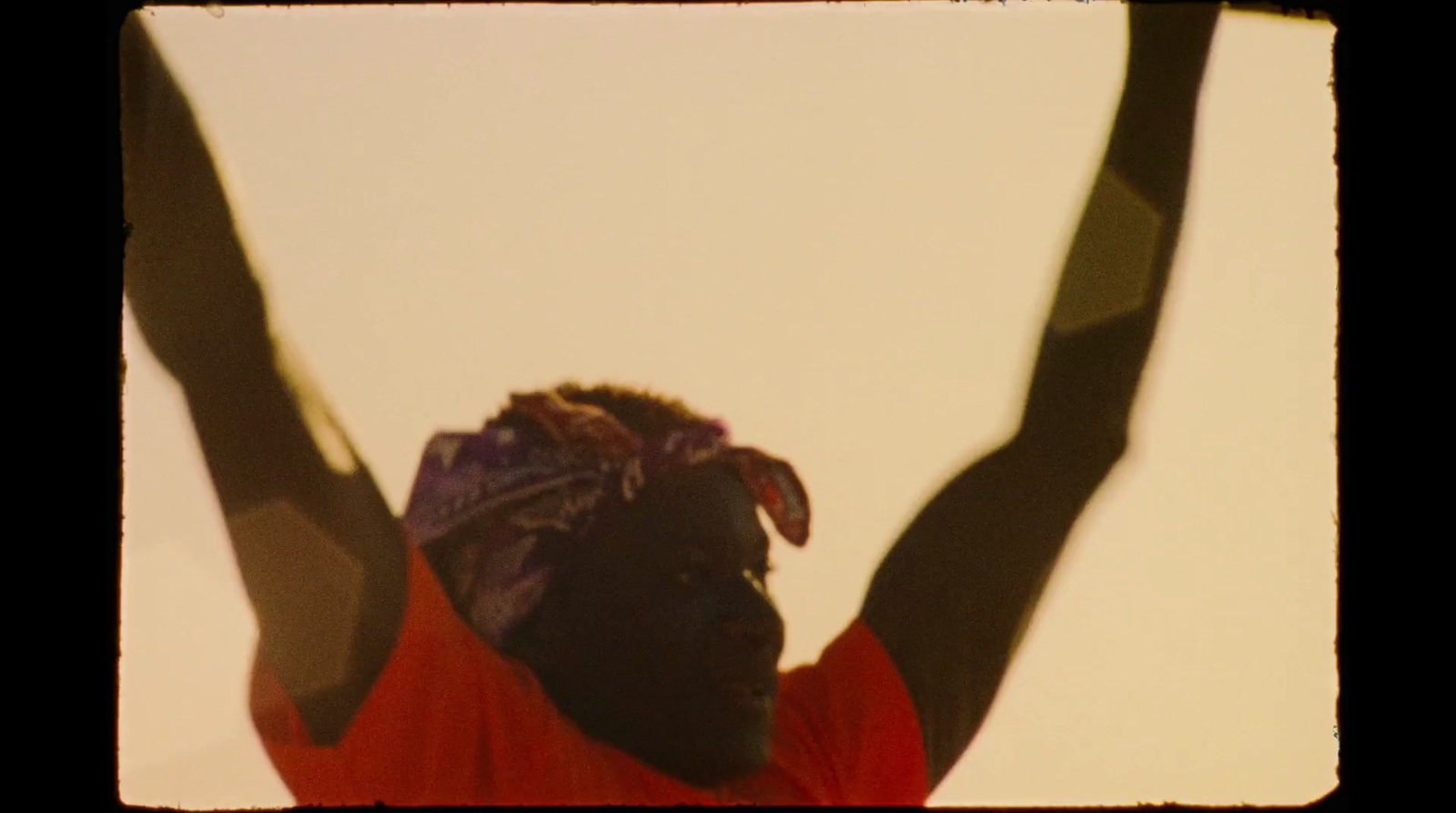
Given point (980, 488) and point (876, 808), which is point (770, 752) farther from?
point (980, 488)

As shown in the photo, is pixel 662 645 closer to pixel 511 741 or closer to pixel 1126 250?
pixel 511 741

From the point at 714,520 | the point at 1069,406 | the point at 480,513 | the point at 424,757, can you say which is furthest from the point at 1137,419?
the point at 424,757

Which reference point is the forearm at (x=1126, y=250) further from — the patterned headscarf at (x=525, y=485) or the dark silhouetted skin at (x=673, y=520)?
the patterned headscarf at (x=525, y=485)

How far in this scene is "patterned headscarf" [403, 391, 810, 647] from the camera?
48.4 inches

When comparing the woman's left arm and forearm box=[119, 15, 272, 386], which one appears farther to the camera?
→ the woman's left arm

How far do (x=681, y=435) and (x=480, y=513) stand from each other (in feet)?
0.65

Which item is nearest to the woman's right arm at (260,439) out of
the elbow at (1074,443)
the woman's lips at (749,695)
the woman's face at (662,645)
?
the woman's face at (662,645)

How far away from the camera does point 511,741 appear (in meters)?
1.20

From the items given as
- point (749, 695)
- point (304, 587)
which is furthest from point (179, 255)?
point (749, 695)

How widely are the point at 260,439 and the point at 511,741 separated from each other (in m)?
0.33

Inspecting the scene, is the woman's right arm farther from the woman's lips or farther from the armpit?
the woman's lips

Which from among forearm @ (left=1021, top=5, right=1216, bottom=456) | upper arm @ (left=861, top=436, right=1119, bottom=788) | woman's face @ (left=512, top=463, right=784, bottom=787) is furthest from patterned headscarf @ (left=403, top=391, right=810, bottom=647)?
forearm @ (left=1021, top=5, right=1216, bottom=456)

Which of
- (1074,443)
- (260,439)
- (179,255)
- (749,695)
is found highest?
(179,255)

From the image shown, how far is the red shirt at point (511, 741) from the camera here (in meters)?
1.17
